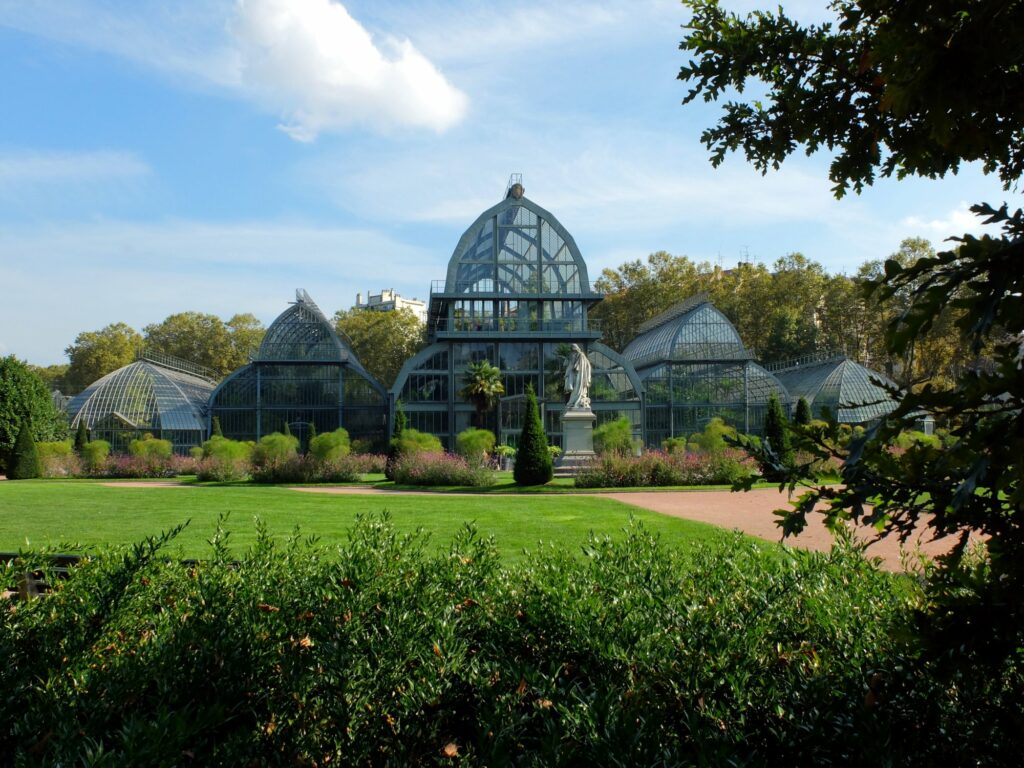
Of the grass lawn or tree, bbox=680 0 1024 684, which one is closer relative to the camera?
tree, bbox=680 0 1024 684

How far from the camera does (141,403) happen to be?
46281 millimetres

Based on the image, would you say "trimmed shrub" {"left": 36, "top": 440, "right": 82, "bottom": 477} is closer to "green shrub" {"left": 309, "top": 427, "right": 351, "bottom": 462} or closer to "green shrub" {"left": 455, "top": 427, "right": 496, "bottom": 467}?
"green shrub" {"left": 309, "top": 427, "right": 351, "bottom": 462}

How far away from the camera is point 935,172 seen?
3.77 m

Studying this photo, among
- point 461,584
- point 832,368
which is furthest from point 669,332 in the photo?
point 461,584

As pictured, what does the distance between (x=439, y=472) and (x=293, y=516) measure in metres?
11.6

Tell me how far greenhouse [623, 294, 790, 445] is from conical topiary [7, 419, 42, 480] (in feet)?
97.1

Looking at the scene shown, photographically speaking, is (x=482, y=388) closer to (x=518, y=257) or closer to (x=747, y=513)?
(x=518, y=257)

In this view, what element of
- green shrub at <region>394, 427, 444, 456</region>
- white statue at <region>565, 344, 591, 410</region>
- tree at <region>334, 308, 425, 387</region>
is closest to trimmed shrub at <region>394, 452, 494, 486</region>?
green shrub at <region>394, 427, 444, 456</region>

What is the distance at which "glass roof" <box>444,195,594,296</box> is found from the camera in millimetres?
45094

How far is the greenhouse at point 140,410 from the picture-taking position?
A: 45344 millimetres

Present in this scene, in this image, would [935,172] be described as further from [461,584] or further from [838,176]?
[461,584]

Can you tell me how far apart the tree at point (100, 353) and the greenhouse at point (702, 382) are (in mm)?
46728

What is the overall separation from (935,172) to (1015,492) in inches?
84.7

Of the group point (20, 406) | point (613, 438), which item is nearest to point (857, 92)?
point (613, 438)
